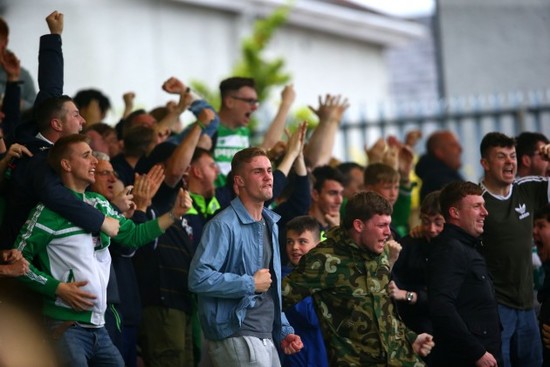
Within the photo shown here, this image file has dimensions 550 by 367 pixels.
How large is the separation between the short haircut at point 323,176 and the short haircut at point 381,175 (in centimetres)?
26

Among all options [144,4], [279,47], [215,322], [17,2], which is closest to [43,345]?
[215,322]

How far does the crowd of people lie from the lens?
7.98 meters

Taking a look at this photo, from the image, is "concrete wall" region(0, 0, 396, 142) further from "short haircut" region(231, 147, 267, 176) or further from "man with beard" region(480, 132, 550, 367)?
"man with beard" region(480, 132, 550, 367)

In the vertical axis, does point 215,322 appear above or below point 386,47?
below

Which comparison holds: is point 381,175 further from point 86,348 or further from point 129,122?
point 86,348

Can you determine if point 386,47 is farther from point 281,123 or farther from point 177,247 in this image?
point 177,247

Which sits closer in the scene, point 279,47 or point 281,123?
point 281,123

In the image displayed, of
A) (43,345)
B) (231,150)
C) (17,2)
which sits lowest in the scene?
(43,345)

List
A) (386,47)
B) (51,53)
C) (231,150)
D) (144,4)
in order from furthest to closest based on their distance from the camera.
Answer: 1. (386,47)
2. (144,4)
3. (231,150)
4. (51,53)

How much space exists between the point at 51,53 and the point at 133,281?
175 cm

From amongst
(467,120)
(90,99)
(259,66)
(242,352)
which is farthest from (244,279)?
(259,66)

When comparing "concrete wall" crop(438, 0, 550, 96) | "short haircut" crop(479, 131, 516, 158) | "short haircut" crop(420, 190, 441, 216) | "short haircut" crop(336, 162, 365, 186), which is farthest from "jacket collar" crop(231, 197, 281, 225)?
"concrete wall" crop(438, 0, 550, 96)

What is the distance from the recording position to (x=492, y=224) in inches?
387

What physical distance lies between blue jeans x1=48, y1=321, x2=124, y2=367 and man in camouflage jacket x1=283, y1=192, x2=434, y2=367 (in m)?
1.24
